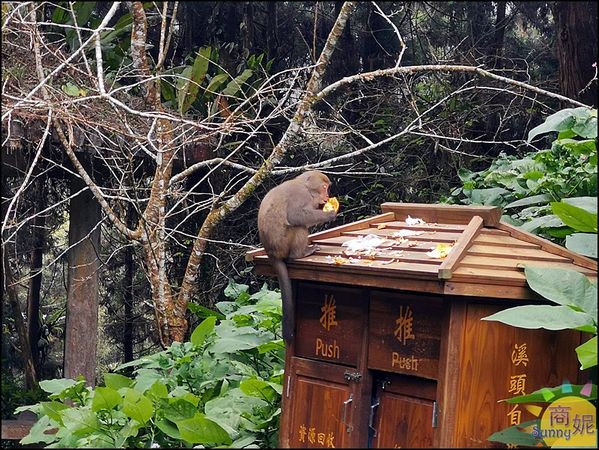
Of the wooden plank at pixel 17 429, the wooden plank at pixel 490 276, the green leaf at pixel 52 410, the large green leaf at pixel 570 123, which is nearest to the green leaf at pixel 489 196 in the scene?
the large green leaf at pixel 570 123

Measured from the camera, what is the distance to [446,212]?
Answer: 11.3 feet

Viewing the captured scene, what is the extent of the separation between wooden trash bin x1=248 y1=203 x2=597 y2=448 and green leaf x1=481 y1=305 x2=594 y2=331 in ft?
0.53

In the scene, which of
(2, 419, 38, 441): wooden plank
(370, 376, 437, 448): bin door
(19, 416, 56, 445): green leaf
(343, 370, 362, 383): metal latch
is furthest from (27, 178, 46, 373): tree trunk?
(370, 376, 437, 448): bin door

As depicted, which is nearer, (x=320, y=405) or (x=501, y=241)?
(x=501, y=241)

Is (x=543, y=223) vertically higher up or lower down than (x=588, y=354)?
higher up

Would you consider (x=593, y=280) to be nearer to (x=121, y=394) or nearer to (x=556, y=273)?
(x=556, y=273)

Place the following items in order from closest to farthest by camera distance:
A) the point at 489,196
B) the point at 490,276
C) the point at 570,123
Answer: the point at 490,276, the point at 570,123, the point at 489,196

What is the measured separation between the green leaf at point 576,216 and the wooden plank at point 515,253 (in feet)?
0.55

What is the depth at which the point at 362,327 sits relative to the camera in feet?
10.4

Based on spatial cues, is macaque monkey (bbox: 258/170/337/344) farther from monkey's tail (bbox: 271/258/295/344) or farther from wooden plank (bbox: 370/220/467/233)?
wooden plank (bbox: 370/220/467/233)

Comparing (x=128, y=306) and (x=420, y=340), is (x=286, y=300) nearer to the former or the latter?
(x=420, y=340)

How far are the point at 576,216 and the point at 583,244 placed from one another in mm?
326

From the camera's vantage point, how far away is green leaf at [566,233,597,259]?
3068 mm

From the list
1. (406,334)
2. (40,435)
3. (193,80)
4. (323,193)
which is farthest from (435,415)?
(193,80)
